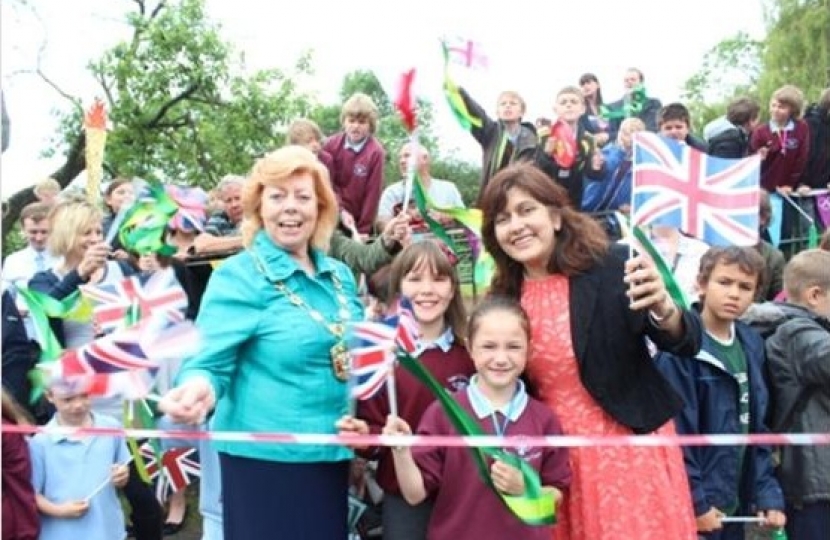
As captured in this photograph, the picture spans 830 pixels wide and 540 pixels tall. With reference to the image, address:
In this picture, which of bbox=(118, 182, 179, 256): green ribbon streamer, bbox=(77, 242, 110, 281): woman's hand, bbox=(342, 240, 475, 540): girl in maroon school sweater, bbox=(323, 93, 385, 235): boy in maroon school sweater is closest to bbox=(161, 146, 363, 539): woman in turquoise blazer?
bbox=(342, 240, 475, 540): girl in maroon school sweater

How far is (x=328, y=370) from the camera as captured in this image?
3.54 m

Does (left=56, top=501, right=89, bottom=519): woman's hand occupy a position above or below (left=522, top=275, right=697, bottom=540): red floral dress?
below

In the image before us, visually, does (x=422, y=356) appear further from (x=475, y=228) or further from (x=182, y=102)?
Answer: (x=182, y=102)

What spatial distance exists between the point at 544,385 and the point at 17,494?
7.50 feet

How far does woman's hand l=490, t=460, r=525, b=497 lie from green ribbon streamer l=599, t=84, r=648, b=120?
716cm

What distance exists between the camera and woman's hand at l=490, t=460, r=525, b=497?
11.3 feet

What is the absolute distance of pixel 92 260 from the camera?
17.4ft

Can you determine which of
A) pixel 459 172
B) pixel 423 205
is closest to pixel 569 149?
pixel 423 205

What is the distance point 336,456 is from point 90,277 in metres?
2.35

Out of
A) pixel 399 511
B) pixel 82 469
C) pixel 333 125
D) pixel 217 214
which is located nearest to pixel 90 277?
pixel 82 469

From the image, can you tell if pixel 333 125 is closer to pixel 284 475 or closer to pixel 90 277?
pixel 90 277

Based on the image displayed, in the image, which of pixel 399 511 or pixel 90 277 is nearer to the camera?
pixel 399 511

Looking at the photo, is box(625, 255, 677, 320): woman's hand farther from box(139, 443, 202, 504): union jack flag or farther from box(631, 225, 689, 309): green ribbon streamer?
box(139, 443, 202, 504): union jack flag

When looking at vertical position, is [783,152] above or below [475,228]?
above
